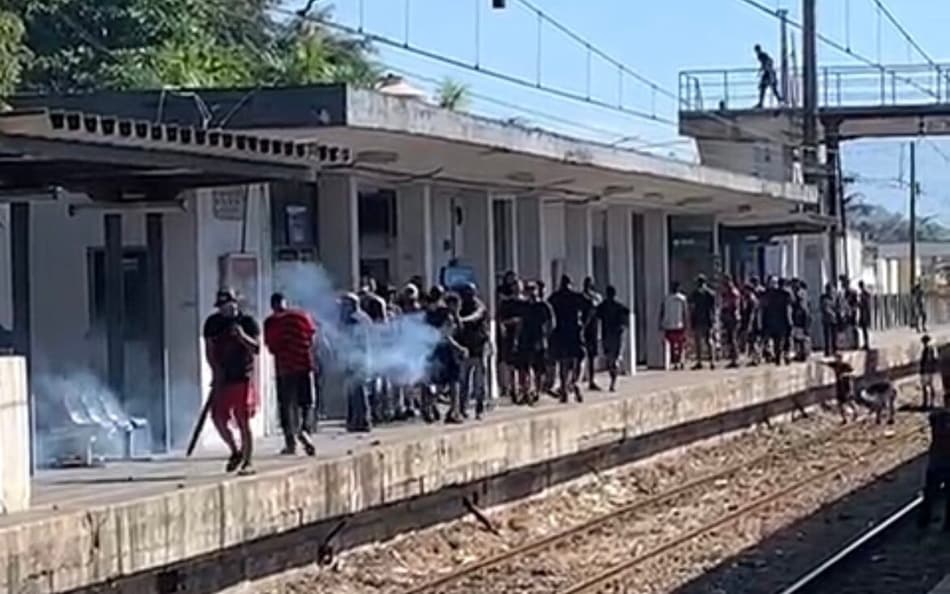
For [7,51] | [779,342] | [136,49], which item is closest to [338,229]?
[7,51]

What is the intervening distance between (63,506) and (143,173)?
4.27m

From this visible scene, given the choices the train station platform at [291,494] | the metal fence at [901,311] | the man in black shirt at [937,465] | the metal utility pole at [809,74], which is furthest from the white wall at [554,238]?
the metal fence at [901,311]

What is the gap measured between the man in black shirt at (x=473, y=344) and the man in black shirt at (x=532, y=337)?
1151mm

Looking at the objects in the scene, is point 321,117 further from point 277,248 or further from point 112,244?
point 277,248

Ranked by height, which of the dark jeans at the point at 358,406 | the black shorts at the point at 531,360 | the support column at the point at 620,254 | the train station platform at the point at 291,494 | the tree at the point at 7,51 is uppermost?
the tree at the point at 7,51

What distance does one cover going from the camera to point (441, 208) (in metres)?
32.9

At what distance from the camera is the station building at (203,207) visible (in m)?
20.4

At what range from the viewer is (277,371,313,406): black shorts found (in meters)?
21.8

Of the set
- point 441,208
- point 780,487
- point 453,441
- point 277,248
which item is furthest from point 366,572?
point 441,208

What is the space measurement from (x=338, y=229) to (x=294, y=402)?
19.9ft

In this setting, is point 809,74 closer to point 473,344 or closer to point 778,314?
point 778,314

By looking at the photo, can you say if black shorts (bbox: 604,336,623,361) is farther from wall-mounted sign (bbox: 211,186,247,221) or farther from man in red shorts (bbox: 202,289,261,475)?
man in red shorts (bbox: 202,289,261,475)

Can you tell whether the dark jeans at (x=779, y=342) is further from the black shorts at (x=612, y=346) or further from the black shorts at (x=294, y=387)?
the black shorts at (x=294, y=387)

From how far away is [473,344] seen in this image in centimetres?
2761
